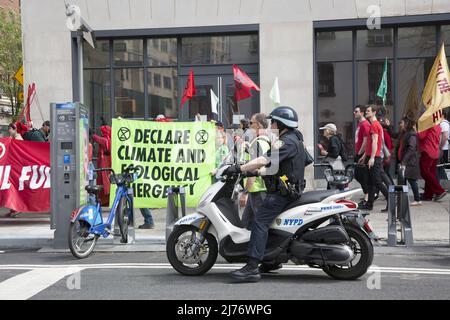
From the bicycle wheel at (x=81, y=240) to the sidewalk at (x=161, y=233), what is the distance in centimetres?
46

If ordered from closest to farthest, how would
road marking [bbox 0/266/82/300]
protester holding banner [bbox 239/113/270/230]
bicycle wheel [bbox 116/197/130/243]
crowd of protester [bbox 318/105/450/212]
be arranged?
1. road marking [bbox 0/266/82/300]
2. protester holding banner [bbox 239/113/270/230]
3. bicycle wheel [bbox 116/197/130/243]
4. crowd of protester [bbox 318/105/450/212]

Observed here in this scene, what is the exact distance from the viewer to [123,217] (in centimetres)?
938

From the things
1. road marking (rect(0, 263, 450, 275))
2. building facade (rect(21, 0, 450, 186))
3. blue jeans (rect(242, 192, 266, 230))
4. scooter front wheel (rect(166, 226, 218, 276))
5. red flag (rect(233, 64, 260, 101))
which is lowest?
road marking (rect(0, 263, 450, 275))

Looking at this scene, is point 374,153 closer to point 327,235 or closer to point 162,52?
point 327,235

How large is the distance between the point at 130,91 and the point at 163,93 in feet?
2.88

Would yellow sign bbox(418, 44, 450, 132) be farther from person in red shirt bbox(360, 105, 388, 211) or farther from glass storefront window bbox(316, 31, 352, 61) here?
glass storefront window bbox(316, 31, 352, 61)

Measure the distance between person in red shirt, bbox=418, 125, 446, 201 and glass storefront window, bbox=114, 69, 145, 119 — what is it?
7.24 meters

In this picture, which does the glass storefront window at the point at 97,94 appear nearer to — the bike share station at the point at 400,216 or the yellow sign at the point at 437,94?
the yellow sign at the point at 437,94

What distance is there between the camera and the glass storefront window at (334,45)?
50.9 ft

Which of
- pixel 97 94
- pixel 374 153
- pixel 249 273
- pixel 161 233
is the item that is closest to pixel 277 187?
pixel 249 273

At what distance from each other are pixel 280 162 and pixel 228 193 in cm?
71

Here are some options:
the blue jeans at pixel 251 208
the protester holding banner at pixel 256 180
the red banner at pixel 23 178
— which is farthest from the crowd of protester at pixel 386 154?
the red banner at pixel 23 178

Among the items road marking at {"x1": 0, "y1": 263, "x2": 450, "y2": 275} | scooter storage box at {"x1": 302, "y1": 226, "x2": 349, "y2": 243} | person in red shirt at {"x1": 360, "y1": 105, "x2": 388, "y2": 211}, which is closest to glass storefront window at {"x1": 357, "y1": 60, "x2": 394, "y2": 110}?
person in red shirt at {"x1": 360, "y1": 105, "x2": 388, "y2": 211}

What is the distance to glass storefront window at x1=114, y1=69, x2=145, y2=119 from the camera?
16422mm
